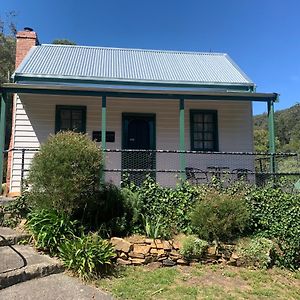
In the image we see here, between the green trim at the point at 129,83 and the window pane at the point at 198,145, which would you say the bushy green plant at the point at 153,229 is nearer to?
the window pane at the point at 198,145

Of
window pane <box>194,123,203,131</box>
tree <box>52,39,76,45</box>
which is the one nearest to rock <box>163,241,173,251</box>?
window pane <box>194,123,203,131</box>

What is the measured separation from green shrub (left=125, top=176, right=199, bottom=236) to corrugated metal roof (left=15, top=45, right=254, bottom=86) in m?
4.43

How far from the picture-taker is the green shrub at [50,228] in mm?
6199

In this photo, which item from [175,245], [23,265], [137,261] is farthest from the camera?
[175,245]

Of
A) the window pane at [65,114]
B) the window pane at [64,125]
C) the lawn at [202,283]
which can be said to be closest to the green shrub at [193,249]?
the lawn at [202,283]

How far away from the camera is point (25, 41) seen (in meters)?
13.5

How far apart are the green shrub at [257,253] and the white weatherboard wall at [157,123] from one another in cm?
458

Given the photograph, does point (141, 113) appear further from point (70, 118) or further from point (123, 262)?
point (123, 262)

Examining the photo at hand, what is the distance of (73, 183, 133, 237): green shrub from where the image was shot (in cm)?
695

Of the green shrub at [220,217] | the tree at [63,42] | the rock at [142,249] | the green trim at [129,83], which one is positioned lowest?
the rock at [142,249]

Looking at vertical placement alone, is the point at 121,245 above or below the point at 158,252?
above

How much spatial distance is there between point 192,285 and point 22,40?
1138 centimetres

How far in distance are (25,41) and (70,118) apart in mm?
4304

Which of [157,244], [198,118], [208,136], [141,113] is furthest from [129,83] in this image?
[157,244]
